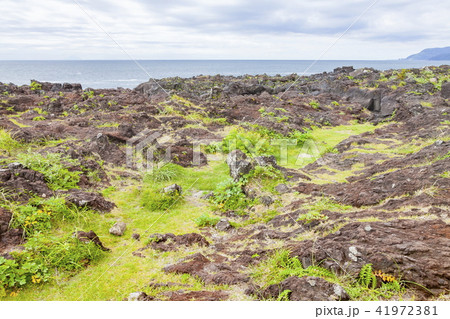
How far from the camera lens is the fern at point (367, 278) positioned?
4.24 metres

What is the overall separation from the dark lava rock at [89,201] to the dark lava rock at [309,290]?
6247 millimetres

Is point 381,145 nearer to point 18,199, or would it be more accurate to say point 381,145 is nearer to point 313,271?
point 313,271

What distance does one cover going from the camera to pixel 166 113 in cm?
2423

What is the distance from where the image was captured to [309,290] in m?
4.08

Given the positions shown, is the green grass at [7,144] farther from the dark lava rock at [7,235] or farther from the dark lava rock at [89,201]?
the dark lava rock at [7,235]

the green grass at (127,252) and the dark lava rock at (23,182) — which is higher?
the dark lava rock at (23,182)

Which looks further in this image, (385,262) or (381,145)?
(381,145)

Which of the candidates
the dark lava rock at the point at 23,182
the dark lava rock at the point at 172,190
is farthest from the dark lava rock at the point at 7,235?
the dark lava rock at the point at 172,190

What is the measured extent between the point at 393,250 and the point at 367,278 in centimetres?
76

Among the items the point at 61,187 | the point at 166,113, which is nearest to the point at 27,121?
the point at 166,113

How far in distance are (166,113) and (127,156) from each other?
10.9 metres

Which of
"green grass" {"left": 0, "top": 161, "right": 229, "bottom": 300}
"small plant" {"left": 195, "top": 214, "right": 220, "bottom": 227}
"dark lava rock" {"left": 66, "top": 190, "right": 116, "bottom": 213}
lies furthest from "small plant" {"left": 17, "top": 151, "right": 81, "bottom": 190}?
"small plant" {"left": 195, "top": 214, "right": 220, "bottom": 227}

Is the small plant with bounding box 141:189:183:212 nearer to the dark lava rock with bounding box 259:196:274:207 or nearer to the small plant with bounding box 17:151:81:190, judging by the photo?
the small plant with bounding box 17:151:81:190

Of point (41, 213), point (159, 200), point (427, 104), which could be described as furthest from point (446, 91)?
point (41, 213)
